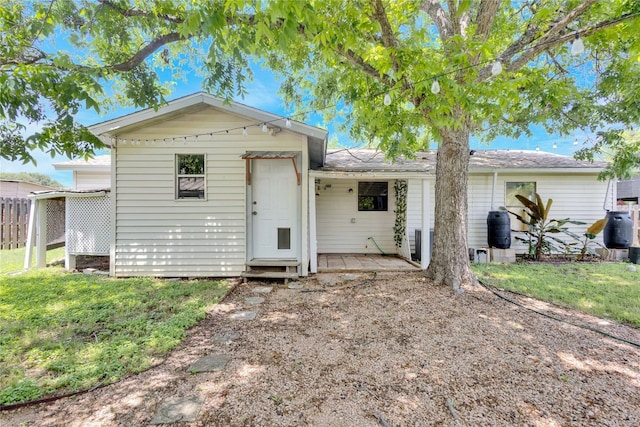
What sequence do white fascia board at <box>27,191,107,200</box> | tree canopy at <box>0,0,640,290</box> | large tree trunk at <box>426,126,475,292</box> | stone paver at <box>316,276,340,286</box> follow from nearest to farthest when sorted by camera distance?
tree canopy at <box>0,0,640,290</box> < large tree trunk at <box>426,126,475,292</box> < stone paver at <box>316,276,340,286</box> < white fascia board at <box>27,191,107,200</box>

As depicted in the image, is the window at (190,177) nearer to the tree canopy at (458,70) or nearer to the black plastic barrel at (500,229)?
the tree canopy at (458,70)

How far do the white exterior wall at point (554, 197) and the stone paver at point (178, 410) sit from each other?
8207mm

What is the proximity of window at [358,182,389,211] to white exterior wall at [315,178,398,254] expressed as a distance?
16 cm

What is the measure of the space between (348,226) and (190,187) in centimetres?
445

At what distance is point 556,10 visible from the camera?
4094 millimetres

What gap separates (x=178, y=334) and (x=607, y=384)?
407cm

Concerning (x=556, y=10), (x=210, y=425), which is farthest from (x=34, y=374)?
(x=556, y=10)

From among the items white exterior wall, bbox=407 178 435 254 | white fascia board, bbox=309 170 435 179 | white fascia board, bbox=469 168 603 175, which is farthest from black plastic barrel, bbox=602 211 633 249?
white fascia board, bbox=309 170 435 179

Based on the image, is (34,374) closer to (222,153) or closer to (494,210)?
(222,153)

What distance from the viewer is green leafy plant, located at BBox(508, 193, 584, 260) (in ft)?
24.7

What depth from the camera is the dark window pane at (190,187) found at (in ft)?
18.8

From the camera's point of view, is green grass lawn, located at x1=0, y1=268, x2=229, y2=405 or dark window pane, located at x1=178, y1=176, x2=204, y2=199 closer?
green grass lawn, located at x1=0, y1=268, x2=229, y2=405

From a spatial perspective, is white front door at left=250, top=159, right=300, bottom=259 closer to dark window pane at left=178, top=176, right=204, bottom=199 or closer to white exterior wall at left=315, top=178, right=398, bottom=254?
dark window pane at left=178, top=176, right=204, bottom=199

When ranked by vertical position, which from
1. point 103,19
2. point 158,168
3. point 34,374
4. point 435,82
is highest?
point 103,19
